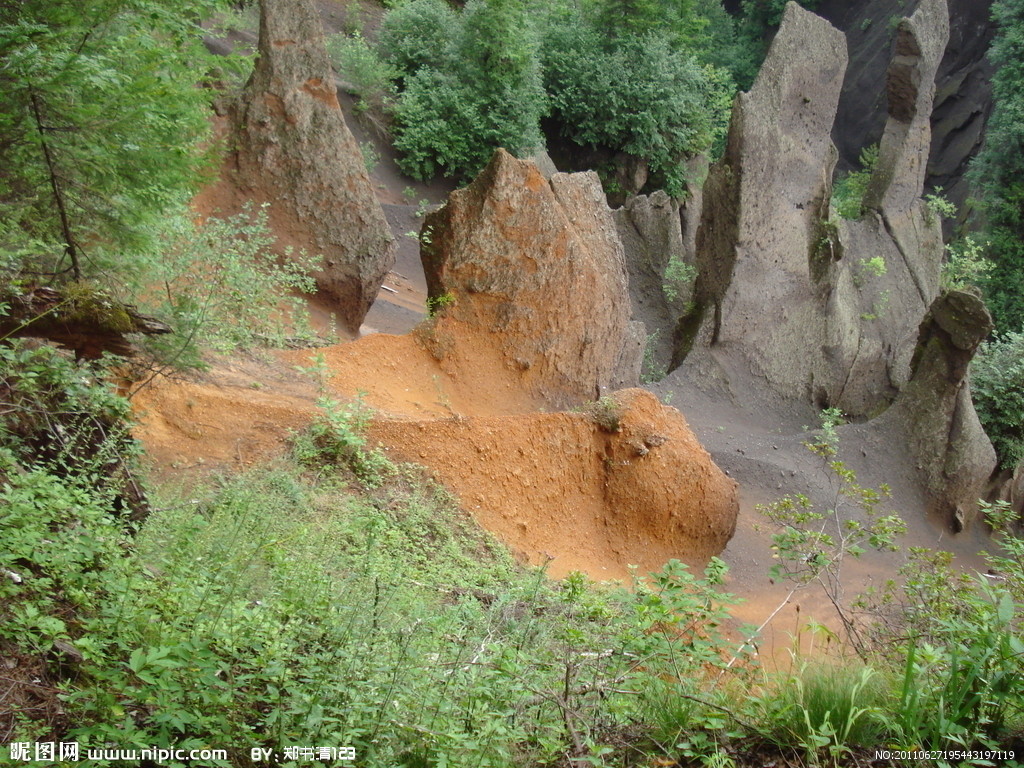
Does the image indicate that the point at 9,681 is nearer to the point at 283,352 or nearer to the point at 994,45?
the point at 283,352

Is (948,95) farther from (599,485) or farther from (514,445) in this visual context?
(514,445)

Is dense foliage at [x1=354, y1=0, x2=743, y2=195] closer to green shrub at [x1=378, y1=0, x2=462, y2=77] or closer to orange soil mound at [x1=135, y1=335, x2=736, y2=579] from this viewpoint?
green shrub at [x1=378, y1=0, x2=462, y2=77]

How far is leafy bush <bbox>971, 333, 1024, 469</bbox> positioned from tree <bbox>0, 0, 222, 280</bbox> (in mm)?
13080

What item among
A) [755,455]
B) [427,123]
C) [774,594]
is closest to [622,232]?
[427,123]

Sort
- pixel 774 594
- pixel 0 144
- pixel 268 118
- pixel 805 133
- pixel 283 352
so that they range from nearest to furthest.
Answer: pixel 0 144
pixel 283 352
pixel 774 594
pixel 268 118
pixel 805 133

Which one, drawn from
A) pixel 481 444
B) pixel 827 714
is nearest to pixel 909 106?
pixel 481 444

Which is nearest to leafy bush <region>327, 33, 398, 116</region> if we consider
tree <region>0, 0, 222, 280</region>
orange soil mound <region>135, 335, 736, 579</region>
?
orange soil mound <region>135, 335, 736, 579</region>

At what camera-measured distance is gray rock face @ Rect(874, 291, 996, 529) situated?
12523 mm

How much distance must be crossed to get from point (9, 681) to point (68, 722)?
238 mm

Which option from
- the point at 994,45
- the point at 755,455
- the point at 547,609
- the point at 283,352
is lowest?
the point at 755,455

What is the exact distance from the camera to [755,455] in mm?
12672

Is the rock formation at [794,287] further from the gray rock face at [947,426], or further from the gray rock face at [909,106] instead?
the gray rock face at [909,106]

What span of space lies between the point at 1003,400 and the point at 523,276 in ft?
29.4

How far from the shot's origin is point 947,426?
1273 centimetres
